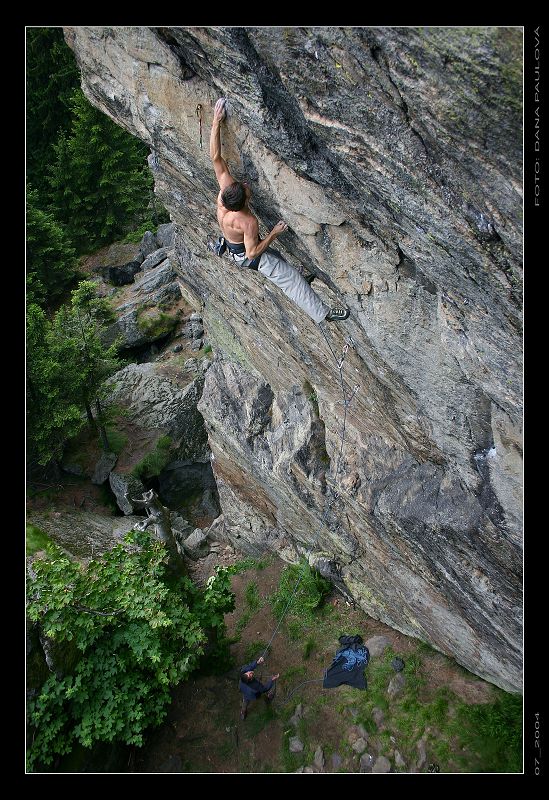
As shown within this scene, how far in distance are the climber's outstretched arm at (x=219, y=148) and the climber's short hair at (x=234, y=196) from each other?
0.16m

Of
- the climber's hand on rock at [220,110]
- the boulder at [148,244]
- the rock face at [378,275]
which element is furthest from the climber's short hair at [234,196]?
the boulder at [148,244]

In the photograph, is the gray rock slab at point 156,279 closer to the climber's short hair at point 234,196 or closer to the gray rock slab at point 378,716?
the climber's short hair at point 234,196

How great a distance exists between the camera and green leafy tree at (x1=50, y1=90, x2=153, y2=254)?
Result: 2431 cm

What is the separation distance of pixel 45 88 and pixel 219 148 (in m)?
24.6

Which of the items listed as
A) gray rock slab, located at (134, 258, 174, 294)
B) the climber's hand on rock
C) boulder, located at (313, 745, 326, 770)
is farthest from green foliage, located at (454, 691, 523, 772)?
gray rock slab, located at (134, 258, 174, 294)

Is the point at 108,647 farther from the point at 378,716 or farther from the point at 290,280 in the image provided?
the point at 290,280

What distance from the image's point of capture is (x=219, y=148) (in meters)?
7.40

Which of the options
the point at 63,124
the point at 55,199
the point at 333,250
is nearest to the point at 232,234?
the point at 333,250

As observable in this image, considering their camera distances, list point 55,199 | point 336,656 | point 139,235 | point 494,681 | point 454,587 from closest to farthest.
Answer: point 454,587 → point 494,681 → point 336,656 → point 55,199 → point 139,235

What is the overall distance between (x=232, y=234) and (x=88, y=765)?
8851 millimetres

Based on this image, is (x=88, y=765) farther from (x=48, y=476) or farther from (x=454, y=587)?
(x=48, y=476)

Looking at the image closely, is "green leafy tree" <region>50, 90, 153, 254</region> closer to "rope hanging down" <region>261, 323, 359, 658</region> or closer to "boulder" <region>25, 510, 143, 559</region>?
"boulder" <region>25, 510, 143, 559</region>

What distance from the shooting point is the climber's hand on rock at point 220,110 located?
704 centimetres

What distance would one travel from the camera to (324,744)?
34.6 feet
